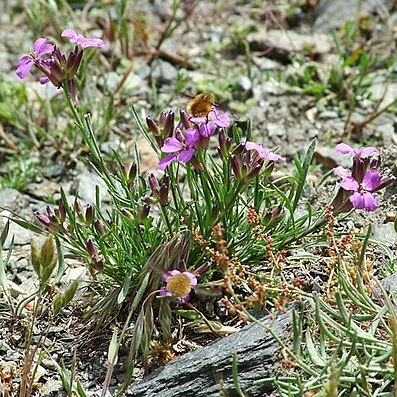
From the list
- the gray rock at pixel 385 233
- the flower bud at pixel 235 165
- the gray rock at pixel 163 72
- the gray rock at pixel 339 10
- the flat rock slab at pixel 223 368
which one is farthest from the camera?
the gray rock at pixel 339 10

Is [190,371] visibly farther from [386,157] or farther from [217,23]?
[217,23]

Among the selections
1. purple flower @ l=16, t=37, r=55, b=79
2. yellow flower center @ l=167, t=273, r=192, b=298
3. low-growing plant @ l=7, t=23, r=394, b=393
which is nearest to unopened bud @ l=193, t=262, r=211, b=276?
low-growing plant @ l=7, t=23, r=394, b=393

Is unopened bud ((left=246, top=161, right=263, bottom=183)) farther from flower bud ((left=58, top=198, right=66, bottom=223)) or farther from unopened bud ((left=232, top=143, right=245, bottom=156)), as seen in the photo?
flower bud ((left=58, top=198, right=66, bottom=223))

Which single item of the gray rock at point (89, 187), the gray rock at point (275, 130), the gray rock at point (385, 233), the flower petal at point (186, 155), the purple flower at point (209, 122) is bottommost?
the gray rock at point (275, 130)

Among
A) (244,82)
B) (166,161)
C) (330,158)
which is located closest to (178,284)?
(166,161)

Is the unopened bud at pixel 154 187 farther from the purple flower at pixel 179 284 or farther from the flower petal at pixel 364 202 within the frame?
the flower petal at pixel 364 202

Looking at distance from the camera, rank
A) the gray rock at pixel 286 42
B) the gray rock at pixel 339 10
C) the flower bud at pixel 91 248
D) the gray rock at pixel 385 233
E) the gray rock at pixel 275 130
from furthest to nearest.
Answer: the gray rock at pixel 339 10
the gray rock at pixel 286 42
the gray rock at pixel 275 130
the gray rock at pixel 385 233
the flower bud at pixel 91 248

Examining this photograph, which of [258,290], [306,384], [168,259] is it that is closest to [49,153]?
[168,259]

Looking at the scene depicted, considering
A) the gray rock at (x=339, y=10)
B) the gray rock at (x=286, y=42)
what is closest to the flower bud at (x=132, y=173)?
Result: the gray rock at (x=286, y=42)
